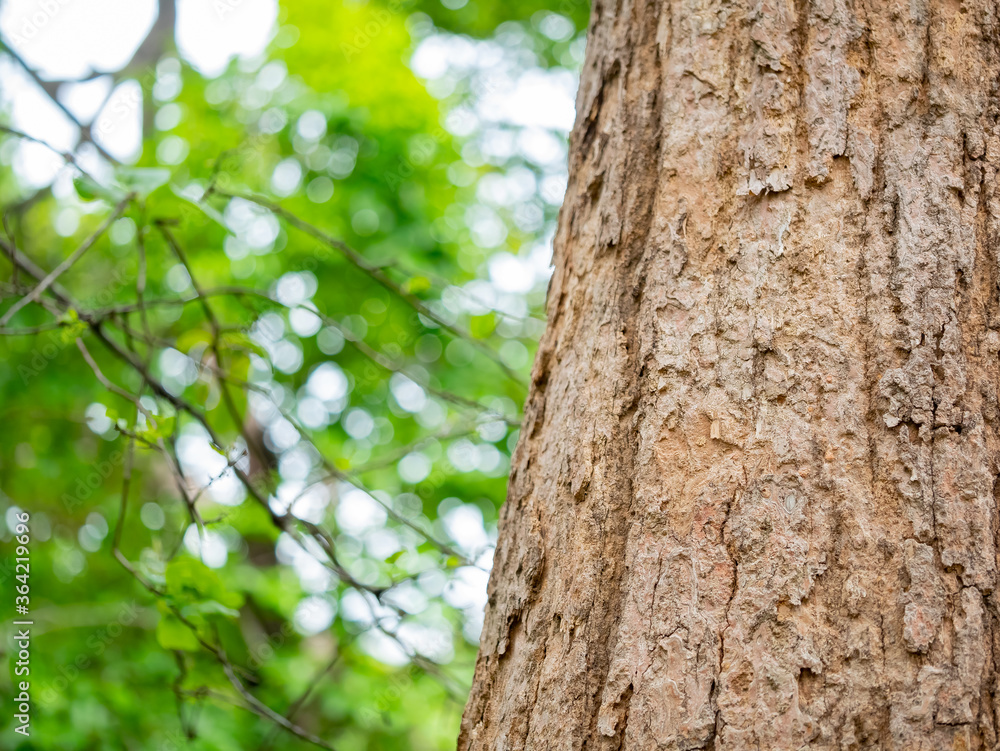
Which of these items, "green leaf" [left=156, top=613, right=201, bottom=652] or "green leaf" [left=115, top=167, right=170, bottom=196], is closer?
"green leaf" [left=156, top=613, right=201, bottom=652]

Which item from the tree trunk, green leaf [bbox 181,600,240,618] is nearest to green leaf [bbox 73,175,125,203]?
green leaf [bbox 181,600,240,618]

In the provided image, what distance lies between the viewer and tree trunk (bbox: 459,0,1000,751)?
0.89 m

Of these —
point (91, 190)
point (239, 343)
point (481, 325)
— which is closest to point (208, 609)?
point (239, 343)

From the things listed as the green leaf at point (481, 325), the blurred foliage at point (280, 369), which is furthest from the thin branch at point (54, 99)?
the green leaf at point (481, 325)

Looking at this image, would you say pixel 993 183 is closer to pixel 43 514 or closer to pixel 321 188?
pixel 321 188

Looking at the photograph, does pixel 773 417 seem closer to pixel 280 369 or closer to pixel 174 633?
pixel 174 633

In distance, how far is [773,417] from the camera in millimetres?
1007

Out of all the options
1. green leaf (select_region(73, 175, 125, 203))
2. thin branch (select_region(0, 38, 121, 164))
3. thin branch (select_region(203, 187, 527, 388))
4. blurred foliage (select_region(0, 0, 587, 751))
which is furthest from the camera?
blurred foliage (select_region(0, 0, 587, 751))

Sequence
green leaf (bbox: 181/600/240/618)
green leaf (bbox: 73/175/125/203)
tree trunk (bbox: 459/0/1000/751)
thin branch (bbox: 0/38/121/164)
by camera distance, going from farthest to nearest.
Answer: thin branch (bbox: 0/38/121/164) → green leaf (bbox: 73/175/125/203) → green leaf (bbox: 181/600/240/618) → tree trunk (bbox: 459/0/1000/751)

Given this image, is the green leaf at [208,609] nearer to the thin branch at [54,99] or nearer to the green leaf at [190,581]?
the green leaf at [190,581]

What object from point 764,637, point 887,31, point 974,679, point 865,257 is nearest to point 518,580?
point 764,637

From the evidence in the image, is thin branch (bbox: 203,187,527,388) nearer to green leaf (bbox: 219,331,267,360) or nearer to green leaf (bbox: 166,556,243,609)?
Result: green leaf (bbox: 219,331,267,360)

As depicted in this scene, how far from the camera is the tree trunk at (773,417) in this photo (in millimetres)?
891

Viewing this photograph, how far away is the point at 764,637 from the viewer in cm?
91
